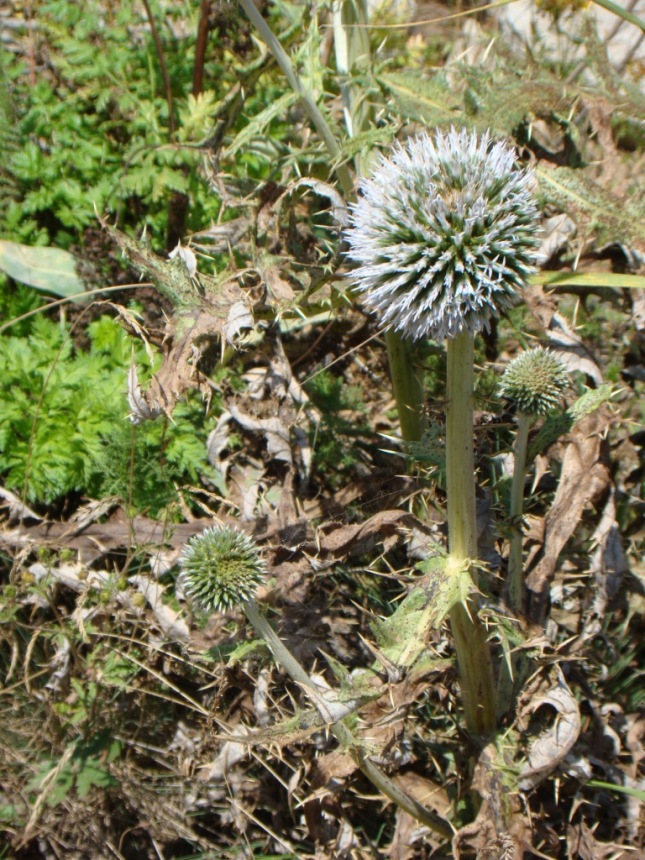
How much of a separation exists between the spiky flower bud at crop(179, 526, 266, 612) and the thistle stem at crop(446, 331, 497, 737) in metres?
0.57

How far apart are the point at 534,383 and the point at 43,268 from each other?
2302mm

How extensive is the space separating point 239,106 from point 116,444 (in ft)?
4.52

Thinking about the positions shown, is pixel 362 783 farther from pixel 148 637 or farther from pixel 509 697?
pixel 148 637

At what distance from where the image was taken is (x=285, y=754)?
2.75 metres

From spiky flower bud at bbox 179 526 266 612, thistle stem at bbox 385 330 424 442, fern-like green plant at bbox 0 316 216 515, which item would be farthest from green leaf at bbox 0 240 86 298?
spiky flower bud at bbox 179 526 266 612

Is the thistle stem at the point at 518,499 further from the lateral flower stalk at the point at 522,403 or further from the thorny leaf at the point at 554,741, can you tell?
the thorny leaf at the point at 554,741

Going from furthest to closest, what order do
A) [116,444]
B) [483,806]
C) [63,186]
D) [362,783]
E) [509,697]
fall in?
[63,186] → [116,444] → [362,783] → [509,697] → [483,806]

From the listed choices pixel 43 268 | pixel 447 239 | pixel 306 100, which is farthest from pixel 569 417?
pixel 43 268

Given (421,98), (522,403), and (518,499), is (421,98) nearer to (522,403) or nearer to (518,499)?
(522,403)

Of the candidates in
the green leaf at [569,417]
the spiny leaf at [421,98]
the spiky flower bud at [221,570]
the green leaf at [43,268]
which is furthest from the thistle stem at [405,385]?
the green leaf at [43,268]

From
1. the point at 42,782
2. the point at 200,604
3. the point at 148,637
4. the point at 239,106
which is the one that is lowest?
the point at 42,782

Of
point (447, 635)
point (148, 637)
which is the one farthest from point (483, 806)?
point (148, 637)

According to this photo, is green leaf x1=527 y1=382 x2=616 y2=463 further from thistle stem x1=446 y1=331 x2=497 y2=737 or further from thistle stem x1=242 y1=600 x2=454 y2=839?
thistle stem x1=242 y1=600 x2=454 y2=839

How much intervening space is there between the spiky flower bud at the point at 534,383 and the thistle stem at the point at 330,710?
969 millimetres
